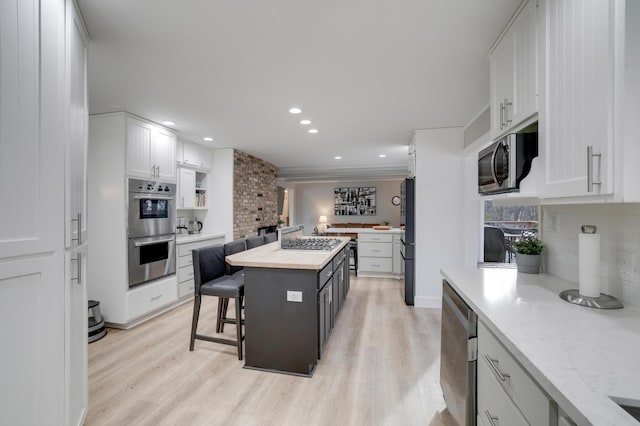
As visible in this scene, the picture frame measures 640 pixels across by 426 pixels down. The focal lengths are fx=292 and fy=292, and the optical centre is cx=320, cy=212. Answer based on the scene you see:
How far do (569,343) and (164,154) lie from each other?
4239 millimetres

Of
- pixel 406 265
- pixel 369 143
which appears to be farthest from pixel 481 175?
pixel 369 143

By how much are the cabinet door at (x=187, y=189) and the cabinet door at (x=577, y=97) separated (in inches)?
172

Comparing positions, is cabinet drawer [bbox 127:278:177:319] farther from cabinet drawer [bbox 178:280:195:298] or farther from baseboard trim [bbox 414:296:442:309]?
baseboard trim [bbox 414:296:442:309]

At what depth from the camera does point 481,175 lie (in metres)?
1.93

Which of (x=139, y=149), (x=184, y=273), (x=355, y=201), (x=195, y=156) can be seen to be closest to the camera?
(x=139, y=149)

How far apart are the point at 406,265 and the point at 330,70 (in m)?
2.81

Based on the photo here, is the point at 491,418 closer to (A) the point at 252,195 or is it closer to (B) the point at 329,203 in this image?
(A) the point at 252,195

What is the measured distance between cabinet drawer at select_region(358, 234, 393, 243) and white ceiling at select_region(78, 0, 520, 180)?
238 centimetres

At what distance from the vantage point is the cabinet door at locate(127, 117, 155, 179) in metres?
3.32

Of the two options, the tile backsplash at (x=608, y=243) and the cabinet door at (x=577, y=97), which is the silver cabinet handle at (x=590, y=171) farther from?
the tile backsplash at (x=608, y=243)

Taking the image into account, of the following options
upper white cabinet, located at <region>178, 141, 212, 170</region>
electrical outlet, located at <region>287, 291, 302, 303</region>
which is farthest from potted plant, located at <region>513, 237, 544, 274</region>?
upper white cabinet, located at <region>178, 141, 212, 170</region>

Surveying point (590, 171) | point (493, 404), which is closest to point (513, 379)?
point (493, 404)

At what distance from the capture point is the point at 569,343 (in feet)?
2.98

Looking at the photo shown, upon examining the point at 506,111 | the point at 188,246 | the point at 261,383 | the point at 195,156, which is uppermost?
the point at 195,156
